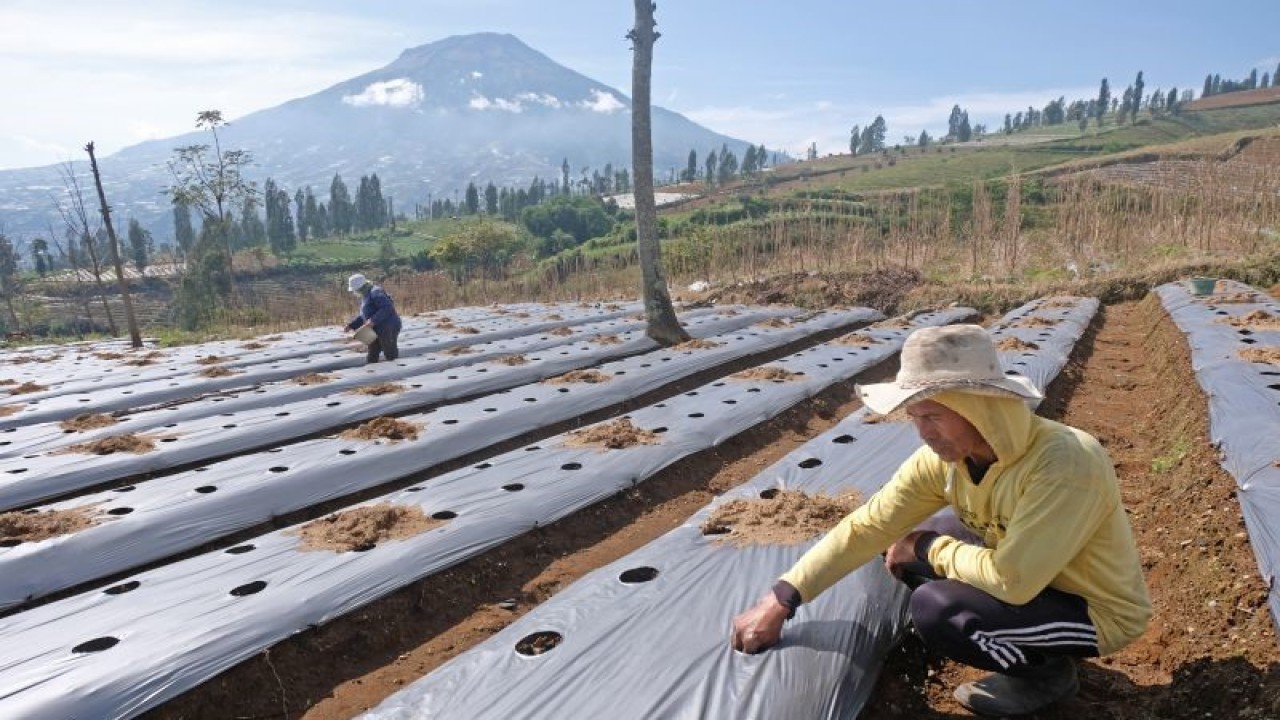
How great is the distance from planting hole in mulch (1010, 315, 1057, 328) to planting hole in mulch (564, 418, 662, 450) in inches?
261

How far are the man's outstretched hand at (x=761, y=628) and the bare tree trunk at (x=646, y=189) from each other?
26.6 ft

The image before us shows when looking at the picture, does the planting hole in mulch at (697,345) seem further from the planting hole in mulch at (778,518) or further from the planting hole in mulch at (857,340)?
the planting hole in mulch at (778,518)

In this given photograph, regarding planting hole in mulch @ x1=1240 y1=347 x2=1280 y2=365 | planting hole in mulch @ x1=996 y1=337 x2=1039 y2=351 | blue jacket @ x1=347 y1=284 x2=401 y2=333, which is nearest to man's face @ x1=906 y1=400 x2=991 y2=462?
planting hole in mulch @ x1=1240 y1=347 x2=1280 y2=365

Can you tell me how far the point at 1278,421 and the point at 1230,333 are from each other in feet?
12.5

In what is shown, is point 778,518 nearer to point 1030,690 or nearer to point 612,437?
point 1030,690

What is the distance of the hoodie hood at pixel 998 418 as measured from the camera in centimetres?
187

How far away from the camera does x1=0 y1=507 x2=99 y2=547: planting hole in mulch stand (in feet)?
12.3

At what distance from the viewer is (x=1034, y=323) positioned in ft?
31.3

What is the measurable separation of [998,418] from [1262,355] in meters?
5.19

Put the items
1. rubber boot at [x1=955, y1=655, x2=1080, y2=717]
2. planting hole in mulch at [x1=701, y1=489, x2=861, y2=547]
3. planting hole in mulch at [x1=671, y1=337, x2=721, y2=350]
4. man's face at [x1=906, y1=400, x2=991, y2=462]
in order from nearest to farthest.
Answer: man's face at [x1=906, y1=400, x2=991, y2=462], rubber boot at [x1=955, y1=655, x2=1080, y2=717], planting hole in mulch at [x1=701, y1=489, x2=861, y2=547], planting hole in mulch at [x1=671, y1=337, x2=721, y2=350]

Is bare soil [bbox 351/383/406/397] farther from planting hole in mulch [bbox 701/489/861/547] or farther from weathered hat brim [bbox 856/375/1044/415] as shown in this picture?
weathered hat brim [bbox 856/375/1044/415]

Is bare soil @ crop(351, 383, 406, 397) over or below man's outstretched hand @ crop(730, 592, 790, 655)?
below

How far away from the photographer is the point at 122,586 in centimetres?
315

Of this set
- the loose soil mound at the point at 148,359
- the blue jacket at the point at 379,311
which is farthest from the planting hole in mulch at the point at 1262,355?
the loose soil mound at the point at 148,359
